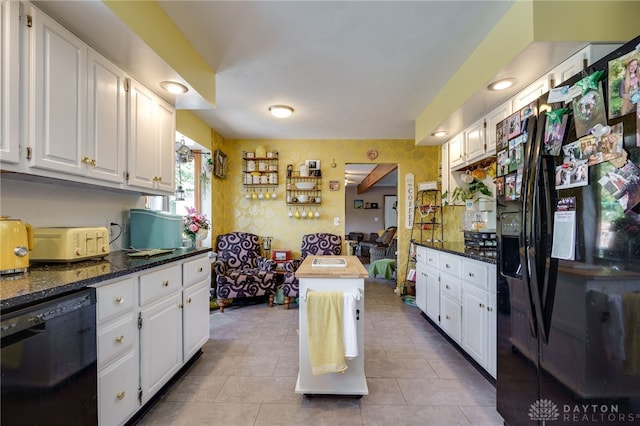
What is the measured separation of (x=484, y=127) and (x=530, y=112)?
4.71 ft

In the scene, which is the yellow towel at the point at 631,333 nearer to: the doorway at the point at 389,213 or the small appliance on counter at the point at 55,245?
the small appliance on counter at the point at 55,245

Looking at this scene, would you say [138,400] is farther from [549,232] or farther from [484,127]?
[484,127]

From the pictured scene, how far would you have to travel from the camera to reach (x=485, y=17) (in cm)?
181

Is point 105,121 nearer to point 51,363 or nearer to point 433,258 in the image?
point 51,363

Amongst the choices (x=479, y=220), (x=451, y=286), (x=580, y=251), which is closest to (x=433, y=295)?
(x=451, y=286)

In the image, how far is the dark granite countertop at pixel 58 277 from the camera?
952mm

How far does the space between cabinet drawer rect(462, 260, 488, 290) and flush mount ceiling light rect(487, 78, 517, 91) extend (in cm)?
135

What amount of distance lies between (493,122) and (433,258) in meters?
1.43

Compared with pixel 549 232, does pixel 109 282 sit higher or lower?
lower

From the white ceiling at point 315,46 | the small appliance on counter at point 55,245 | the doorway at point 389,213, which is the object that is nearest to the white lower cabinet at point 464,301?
the white ceiling at point 315,46

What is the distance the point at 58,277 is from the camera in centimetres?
122

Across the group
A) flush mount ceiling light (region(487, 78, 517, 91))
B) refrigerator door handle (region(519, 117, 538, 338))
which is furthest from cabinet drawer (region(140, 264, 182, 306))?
flush mount ceiling light (region(487, 78, 517, 91))

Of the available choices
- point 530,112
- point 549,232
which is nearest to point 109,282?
point 549,232

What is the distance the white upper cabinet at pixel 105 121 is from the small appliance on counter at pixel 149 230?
52 cm
